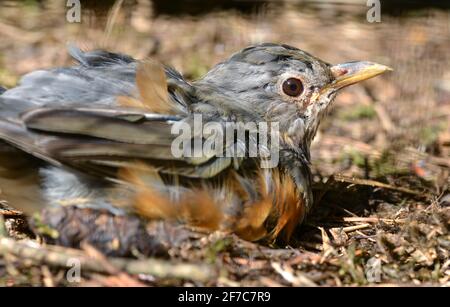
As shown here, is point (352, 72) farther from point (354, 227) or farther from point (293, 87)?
point (354, 227)

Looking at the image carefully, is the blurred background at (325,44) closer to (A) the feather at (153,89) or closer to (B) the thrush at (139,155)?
(B) the thrush at (139,155)

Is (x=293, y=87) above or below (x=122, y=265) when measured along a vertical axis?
above

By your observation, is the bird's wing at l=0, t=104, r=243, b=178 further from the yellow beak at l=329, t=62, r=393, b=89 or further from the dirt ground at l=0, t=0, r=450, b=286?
the yellow beak at l=329, t=62, r=393, b=89

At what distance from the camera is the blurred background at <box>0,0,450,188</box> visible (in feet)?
18.7

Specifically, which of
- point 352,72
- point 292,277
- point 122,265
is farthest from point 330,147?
point 122,265

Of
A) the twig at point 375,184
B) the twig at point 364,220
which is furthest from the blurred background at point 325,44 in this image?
the twig at point 364,220

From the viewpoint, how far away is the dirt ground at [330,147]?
3.49m

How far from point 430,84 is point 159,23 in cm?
230

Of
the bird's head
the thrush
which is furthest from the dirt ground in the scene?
the bird's head

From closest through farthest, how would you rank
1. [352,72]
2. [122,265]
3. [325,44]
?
[122,265]
[352,72]
[325,44]

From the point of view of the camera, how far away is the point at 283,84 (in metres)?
4.46

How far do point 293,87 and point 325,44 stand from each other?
2.35 metres

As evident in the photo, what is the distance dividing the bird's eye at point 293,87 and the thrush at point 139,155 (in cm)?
32

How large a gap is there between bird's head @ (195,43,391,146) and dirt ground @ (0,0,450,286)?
1.76 feet
